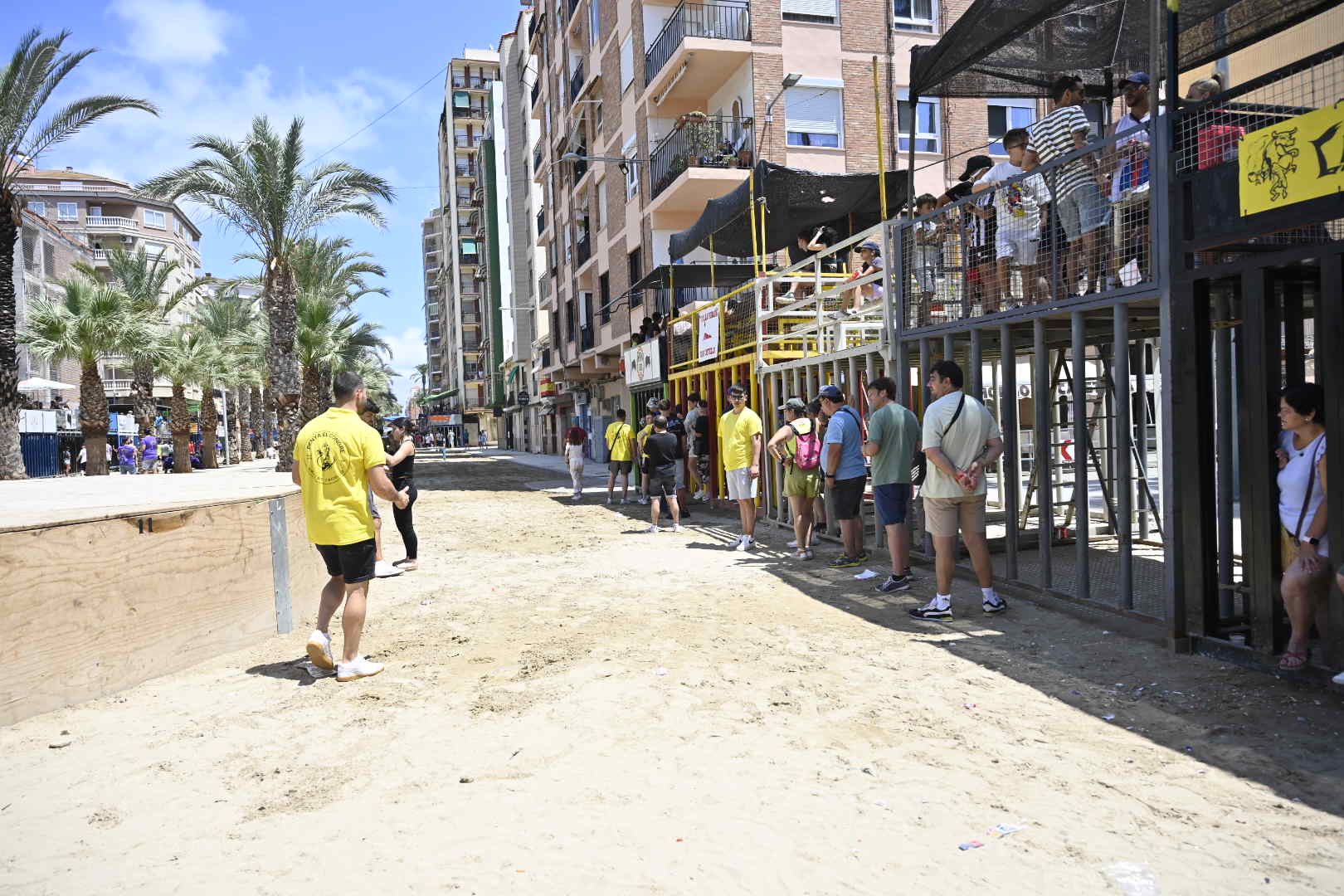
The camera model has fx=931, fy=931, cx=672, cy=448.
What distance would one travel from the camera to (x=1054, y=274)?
670 centimetres

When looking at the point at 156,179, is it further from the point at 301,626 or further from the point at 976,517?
the point at 976,517

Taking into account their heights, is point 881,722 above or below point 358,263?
below

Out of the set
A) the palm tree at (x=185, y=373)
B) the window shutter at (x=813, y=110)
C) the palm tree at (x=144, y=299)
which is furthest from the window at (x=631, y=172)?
the palm tree at (x=185, y=373)

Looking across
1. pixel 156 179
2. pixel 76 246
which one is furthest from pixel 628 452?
pixel 76 246

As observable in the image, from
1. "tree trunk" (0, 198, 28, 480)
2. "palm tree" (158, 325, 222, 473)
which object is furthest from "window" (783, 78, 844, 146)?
"palm tree" (158, 325, 222, 473)

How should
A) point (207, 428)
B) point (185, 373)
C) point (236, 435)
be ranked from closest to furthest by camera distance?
point (185, 373) → point (207, 428) → point (236, 435)

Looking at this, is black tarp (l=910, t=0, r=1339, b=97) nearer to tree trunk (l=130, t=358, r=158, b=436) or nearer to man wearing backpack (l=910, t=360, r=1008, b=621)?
man wearing backpack (l=910, t=360, r=1008, b=621)

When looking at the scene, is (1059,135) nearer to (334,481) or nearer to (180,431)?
(334,481)

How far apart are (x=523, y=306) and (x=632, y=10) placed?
30.4 meters

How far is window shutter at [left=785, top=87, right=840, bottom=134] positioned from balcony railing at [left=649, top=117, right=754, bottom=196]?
3.78 feet

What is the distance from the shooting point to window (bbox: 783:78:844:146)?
2231 centimetres

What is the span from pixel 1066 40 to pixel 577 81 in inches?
1107

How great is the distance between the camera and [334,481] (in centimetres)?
Answer: 544

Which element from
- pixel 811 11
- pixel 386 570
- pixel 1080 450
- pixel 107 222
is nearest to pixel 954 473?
pixel 1080 450
